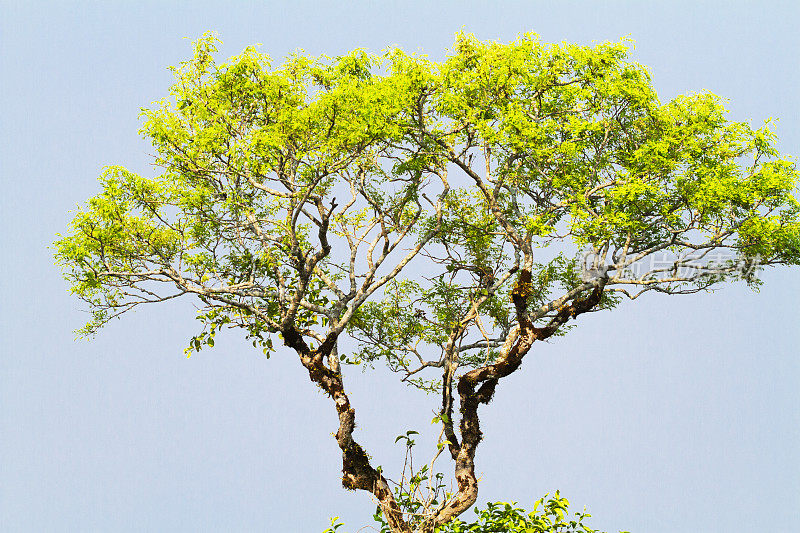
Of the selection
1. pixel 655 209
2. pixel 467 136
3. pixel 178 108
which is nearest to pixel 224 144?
pixel 178 108

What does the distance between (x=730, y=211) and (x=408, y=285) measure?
531cm

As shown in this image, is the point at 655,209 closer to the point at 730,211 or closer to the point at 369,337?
the point at 730,211

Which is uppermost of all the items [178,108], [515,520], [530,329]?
[178,108]

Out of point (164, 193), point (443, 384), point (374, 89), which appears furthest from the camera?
point (443, 384)

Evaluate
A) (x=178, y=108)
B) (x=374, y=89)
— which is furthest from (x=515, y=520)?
(x=178, y=108)

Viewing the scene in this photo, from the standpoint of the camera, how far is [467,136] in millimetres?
12805

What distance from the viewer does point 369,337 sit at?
15086mm

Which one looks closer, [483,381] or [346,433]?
[346,433]

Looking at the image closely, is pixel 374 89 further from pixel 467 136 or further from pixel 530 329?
pixel 530 329

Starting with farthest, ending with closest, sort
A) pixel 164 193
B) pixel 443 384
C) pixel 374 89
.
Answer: pixel 443 384 → pixel 164 193 → pixel 374 89

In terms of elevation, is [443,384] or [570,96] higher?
[570,96]

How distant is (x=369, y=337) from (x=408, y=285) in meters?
1.14

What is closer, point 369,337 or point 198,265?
point 198,265

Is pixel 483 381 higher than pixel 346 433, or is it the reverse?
pixel 483 381
